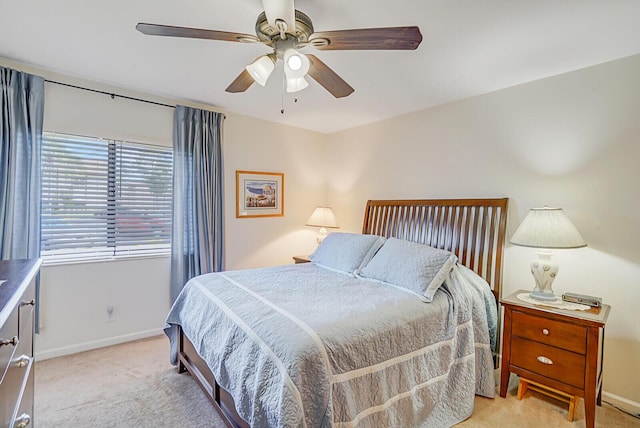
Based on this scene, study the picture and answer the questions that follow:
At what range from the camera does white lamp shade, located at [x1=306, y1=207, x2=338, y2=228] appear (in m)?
4.07

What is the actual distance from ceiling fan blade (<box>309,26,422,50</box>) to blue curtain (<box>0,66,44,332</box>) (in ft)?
8.22

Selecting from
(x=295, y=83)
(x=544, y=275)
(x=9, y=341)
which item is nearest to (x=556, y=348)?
(x=544, y=275)

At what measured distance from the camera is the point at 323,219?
408cm

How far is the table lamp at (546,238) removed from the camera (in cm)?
209

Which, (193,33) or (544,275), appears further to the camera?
(544,275)

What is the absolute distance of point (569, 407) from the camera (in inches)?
81.1

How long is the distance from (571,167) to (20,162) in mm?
4383

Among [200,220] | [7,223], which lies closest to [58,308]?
[7,223]

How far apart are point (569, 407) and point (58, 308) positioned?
406 centimetres

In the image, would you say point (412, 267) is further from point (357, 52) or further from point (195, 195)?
point (195, 195)

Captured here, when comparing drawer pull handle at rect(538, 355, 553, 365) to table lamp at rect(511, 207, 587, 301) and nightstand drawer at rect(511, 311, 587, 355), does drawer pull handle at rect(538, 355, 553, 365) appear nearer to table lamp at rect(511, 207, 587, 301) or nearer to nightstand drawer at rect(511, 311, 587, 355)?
nightstand drawer at rect(511, 311, 587, 355)

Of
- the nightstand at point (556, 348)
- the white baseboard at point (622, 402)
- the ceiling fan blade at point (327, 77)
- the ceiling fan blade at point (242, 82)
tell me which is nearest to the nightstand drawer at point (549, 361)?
the nightstand at point (556, 348)

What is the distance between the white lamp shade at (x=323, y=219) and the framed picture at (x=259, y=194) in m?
0.45

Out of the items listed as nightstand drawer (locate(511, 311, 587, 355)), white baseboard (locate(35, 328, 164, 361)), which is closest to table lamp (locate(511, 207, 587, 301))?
nightstand drawer (locate(511, 311, 587, 355))
